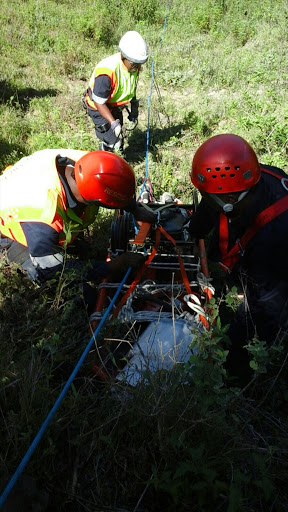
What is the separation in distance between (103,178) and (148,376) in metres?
1.52

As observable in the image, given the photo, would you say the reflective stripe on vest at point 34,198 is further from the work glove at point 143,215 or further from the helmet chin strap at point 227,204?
the helmet chin strap at point 227,204

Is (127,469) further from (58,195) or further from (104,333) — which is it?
(58,195)

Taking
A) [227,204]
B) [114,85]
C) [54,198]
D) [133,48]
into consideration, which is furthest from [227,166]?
[133,48]

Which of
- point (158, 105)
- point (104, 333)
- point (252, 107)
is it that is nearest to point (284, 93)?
point (252, 107)

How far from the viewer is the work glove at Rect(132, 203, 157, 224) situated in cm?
347

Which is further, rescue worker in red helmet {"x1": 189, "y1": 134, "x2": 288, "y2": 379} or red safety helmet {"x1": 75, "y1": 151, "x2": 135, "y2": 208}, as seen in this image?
red safety helmet {"x1": 75, "y1": 151, "x2": 135, "y2": 208}

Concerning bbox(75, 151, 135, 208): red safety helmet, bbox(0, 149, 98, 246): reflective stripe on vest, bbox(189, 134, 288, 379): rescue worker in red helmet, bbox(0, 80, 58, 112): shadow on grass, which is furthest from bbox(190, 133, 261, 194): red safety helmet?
bbox(0, 80, 58, 112): shadow on grass

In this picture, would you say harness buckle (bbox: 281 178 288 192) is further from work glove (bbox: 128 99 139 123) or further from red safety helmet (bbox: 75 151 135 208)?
work glove (bbox: 128 99 139 123)

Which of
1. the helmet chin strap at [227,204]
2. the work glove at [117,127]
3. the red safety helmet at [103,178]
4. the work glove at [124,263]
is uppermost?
the red safety helmet at [103,178]

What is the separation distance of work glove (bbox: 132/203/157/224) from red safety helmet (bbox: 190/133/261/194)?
90cm

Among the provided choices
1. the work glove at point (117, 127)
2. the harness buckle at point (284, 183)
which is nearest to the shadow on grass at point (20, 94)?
the work glove at point (117, 127)

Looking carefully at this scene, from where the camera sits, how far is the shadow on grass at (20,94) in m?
7.11

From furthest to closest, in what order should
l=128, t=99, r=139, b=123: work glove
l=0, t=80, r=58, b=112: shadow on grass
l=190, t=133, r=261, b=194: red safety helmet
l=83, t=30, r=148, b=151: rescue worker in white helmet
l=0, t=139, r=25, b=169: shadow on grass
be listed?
l=0, t=80, r=58, b=112: shadow on grass, l=128, t=99, r=139, b=123: work glove, l=0, t=139, r=25, b=169: shadow on grass, l=83, t=30, r=148, b=151: rescue worker in white helmet, l=190, t=133, r=261, b=194: red safety helmet

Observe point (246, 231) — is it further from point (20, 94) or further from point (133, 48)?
point (20, 94)
